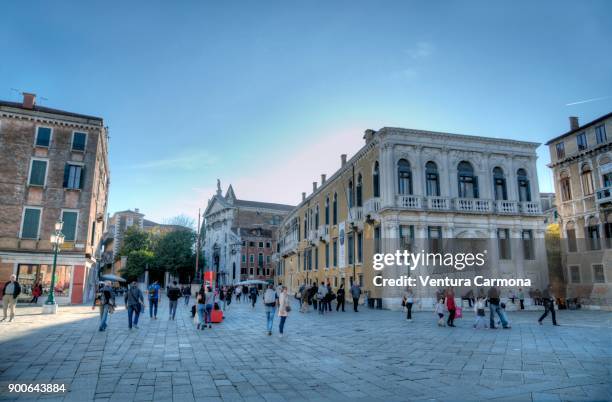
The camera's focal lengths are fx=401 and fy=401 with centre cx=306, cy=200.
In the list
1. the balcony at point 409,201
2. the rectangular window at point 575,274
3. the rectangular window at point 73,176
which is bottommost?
the rectangular window at point 575,274

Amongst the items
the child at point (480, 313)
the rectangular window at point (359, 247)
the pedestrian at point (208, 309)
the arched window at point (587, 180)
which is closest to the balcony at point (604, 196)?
the arched window at point (587, 180)

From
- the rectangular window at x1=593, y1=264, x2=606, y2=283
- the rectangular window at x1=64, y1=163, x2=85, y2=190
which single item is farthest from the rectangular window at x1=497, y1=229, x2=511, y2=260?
the rectangular window at x1=64, y1=163, x2=85, y2=190

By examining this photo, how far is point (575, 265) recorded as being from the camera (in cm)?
2859

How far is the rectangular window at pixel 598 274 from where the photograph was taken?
86.0ft

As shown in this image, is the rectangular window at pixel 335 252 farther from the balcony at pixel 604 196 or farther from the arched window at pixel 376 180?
the balcony at pixel 604 196

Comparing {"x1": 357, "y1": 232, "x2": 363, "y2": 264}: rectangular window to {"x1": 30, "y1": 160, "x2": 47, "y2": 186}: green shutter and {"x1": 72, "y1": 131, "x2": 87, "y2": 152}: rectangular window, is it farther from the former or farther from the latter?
{"x1": 30, "y1": 160, "x2": 47, "y2": 186}: green shutter

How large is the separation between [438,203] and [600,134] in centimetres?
1221

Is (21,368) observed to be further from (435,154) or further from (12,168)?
(435,154)

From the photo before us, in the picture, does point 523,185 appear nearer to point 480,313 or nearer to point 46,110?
point 480,313

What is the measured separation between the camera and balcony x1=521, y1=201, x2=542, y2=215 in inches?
1068

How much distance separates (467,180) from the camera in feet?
88.9

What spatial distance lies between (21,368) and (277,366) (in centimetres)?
437

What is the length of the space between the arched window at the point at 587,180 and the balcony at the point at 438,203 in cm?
1068

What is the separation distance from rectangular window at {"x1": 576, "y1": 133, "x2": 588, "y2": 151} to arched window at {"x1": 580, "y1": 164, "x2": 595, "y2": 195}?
52.5 inches
